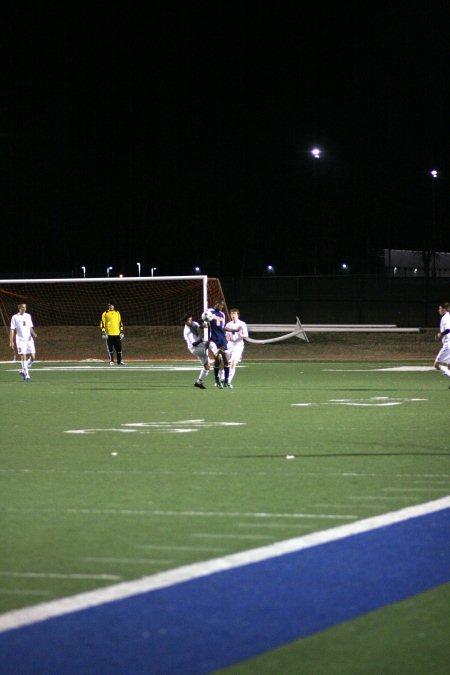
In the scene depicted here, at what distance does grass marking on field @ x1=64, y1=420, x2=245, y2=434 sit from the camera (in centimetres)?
1728

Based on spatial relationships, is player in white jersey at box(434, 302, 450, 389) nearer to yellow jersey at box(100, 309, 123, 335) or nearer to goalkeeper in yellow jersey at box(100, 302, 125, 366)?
goalkeeper in yellow jersey at box(100, 302, 125, 366)

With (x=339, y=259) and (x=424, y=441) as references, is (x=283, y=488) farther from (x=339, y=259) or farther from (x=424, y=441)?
(x=339, y=259)

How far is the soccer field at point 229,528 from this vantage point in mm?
5836

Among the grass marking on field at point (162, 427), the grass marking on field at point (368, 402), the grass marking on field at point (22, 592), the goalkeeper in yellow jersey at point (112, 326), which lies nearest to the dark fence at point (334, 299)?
the goalkeeper in yellow jersey at point (112, 326)

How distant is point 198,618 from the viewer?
20.6ft

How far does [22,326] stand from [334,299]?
27.2 metres

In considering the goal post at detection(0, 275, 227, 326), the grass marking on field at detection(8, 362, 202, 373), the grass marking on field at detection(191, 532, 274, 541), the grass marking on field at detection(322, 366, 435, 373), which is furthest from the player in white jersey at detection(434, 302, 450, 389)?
the goal post at detection(0, 275, 227, 326)

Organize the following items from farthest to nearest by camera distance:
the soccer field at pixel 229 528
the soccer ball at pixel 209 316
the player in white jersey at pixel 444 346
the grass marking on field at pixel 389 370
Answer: the grass marking on field at pixel 389 370 → the soccer ball at pixel 209 316 → the player in white jersey at pixel 444 346 → the soccer field at pixel 229 528

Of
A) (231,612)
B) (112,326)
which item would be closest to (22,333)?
(112,326)

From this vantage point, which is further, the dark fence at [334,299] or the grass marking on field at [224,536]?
the dark fence at [334,299]

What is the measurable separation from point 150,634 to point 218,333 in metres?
21.9

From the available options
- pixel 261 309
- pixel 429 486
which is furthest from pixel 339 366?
pixel 429 486

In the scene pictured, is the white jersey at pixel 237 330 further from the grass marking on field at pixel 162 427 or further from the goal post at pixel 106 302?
the goal post at pixel 106 302

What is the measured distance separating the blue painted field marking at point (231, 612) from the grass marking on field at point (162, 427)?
906cm
